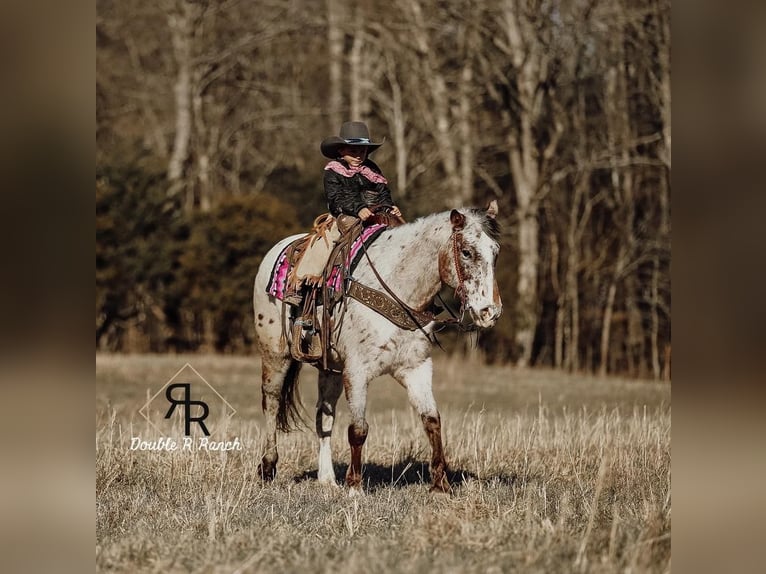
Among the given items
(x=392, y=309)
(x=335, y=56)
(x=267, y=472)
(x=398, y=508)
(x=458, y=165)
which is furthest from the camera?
(x=458, y=165)

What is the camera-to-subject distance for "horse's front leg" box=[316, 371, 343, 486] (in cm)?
835

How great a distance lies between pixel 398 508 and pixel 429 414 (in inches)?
31.4

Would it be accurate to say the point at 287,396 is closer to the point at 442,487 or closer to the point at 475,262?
the point at 442,487

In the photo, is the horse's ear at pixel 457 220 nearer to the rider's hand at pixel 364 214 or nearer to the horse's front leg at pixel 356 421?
the rider's hand at pixel 364 214

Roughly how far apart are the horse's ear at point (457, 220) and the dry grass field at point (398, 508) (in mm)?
1780

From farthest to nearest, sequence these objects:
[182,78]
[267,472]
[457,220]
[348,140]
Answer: [182,78], [267,472], [348,140], [457,220]

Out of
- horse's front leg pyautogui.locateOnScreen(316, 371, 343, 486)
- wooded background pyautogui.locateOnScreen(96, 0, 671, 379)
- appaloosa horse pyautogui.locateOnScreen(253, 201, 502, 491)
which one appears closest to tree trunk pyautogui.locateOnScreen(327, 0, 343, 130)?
wooded background pyautogui.locateOnScreen(96, 0, 671, 379)

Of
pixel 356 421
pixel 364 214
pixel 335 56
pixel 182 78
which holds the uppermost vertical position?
pixel 335 56

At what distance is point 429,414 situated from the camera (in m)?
7.37

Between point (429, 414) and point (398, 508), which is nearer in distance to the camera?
point (398, 508)

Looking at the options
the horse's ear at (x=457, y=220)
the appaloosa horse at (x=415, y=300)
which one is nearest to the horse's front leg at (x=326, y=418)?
the appaloosa horse at (x=415, y=300)

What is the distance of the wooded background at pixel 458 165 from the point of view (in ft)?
76.9

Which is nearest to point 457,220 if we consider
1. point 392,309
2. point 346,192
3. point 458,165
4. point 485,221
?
point 485,221
